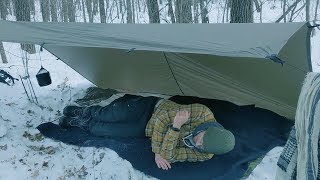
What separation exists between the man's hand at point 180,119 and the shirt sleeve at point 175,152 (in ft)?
0.19

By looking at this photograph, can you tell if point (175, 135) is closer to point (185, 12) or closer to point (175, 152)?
point (175, 152)

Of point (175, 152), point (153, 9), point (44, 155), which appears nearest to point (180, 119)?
point (175, 152)

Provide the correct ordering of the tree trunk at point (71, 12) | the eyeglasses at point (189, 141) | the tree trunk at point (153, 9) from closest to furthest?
the eyeglasses at point (189, 141) → the tree trunk at point (153, 9) → the tree trunk at point (71, 12)

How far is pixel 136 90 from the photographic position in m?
4.36

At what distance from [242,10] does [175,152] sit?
2882mm

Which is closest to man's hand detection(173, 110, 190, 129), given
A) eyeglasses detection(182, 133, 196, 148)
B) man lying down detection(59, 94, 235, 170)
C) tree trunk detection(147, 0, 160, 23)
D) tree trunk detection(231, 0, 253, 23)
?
man lying down detection(59, 94, 235, 170)

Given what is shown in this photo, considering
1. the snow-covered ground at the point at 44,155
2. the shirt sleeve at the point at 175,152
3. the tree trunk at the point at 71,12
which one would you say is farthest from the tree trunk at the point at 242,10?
the tree trunk at the point at 71,12

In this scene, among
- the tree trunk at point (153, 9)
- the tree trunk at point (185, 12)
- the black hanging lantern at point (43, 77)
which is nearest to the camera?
the black hanging lantern at point (43, 77)

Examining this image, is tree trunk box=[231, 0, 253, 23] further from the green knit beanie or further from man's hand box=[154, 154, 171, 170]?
man's hand box=[154, 154, 171, 170]

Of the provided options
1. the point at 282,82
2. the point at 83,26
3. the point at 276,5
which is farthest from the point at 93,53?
the point at 276,5

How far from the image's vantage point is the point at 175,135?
2.80m

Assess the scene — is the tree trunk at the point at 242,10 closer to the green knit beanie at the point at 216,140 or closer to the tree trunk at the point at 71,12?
the green knit beanie at the point at 216,140

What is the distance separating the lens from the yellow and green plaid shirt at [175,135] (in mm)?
2830

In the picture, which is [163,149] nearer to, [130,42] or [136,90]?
[130,42]
